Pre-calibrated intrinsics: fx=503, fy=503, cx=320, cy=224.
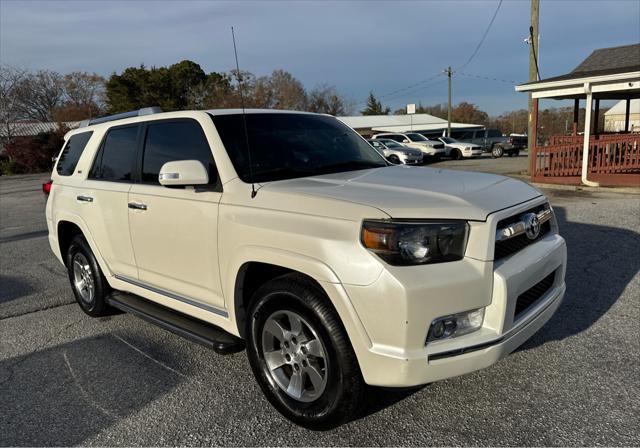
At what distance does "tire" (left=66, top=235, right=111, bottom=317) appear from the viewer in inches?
188

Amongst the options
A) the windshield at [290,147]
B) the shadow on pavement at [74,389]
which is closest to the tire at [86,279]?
the shadow on pavement at [74,389]

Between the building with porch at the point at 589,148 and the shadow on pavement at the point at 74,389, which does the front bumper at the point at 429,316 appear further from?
the building with porch at the point at 589,148

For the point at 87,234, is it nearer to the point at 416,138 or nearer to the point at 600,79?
the point at 600,79

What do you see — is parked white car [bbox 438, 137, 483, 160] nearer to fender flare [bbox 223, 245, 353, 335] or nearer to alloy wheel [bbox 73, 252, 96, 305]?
alloy wheel [bbox 73, 252, 96, 305]

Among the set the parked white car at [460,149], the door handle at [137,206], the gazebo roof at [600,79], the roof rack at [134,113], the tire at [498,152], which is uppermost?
the gazebo roof at [600,79]

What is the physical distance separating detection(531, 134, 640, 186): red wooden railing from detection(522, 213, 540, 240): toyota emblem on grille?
12.5m

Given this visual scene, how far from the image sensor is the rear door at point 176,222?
3.42m

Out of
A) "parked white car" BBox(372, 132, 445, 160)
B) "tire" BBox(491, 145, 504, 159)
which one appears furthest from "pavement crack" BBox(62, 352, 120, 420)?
"tire" BBox(491, 145, 504, 159)

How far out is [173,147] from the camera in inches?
154

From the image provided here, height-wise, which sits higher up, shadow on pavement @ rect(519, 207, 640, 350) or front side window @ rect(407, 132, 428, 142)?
front side window @ rect(407, 132, 428, 142)

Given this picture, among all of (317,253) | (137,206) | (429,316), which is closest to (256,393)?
(317,253)

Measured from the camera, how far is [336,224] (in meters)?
2.68

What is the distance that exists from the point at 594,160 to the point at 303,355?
14649 millimetres

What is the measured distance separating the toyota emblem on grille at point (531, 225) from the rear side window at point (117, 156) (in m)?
3.13
